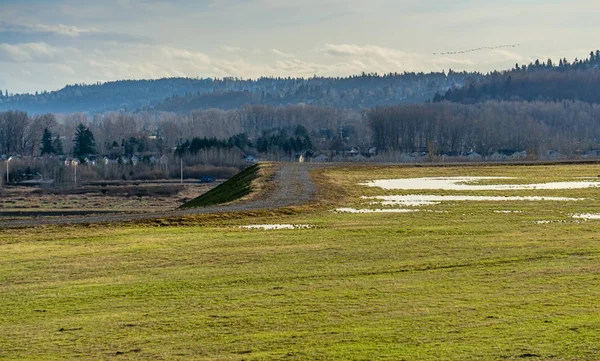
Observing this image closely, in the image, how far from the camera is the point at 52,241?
82.4ft

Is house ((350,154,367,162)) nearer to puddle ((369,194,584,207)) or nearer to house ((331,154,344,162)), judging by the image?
house ((331,154,344,162))

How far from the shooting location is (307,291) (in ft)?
55.8

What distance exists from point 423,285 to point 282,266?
3.90m

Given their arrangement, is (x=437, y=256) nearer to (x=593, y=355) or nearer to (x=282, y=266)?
(x=282, y=266)

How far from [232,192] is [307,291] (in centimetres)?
2817

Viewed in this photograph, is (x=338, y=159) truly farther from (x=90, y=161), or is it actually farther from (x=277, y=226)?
(x=277, y=226)

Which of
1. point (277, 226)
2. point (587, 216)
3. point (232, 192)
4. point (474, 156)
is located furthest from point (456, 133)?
point (277, 226)

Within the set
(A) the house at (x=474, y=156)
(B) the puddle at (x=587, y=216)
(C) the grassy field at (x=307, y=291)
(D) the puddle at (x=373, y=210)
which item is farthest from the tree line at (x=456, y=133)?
(C) the grassy field at (x=307, y=291)

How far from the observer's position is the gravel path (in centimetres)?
2912

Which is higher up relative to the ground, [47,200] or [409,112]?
[409,112]

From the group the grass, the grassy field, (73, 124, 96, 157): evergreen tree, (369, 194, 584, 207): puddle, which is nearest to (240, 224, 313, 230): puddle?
the grassy field

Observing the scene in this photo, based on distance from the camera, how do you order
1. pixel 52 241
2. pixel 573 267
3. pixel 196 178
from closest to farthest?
pixel 573 267 → pixel 52 241 → pixel 196 178

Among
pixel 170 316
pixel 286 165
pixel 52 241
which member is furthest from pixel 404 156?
pixel 170 316

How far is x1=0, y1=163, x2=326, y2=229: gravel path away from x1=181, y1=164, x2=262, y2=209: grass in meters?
1.32
